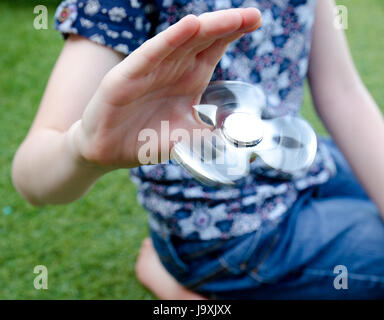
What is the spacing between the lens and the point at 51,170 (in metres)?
0.45

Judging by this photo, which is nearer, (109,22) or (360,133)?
(109,22)

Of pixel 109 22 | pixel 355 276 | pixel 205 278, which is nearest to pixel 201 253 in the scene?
pixel 205 278

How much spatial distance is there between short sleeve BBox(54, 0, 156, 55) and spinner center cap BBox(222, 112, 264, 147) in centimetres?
15

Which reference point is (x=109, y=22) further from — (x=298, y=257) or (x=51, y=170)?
(x=298, y=257)

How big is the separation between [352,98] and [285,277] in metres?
0.29

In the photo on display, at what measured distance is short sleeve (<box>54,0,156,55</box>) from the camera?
0.47 metres

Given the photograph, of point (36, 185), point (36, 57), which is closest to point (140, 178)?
point (36, 185)

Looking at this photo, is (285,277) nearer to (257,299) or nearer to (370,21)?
(257,299)

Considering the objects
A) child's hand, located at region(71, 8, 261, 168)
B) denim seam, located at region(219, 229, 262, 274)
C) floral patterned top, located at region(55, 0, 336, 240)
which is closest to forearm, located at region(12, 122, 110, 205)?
child's hand, located at region(71, 8, 261, 168)

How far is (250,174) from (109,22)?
0.93 ft

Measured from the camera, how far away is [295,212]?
67cm

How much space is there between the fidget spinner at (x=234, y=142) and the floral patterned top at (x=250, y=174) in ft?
0.42

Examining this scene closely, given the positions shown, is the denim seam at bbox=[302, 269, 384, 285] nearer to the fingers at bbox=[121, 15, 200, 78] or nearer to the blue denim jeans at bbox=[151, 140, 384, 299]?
the blue denim jeans at bbox=[151, 140, 384, 299]

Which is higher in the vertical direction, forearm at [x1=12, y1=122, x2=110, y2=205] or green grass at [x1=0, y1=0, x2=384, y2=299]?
forearm at [x1=12, y1=122, x2=110, y2=205]
